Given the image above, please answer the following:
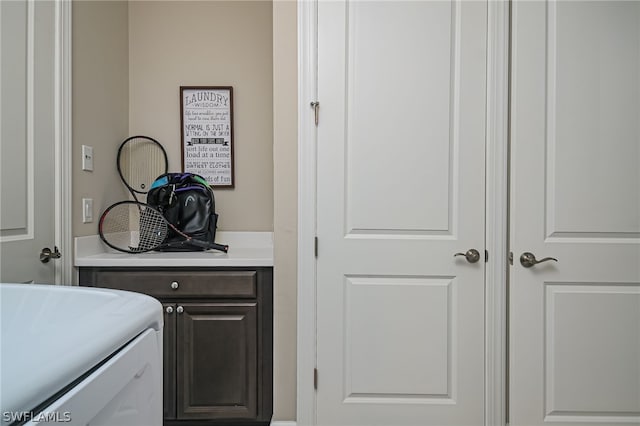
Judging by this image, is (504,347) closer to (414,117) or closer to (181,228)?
(414,117)

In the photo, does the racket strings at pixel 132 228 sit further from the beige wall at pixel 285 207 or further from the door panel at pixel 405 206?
the door panel at pixel 405 206

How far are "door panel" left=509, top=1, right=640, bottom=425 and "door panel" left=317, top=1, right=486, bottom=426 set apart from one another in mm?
181

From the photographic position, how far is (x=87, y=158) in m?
1.89

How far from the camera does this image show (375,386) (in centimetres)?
167

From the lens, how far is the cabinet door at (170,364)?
1754 millimetres

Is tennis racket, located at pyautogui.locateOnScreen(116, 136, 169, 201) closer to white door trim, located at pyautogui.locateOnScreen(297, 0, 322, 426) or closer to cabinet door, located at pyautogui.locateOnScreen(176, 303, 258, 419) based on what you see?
cabinet door, located at pyautogui.locateOnScreen(176, 303, 258, 419)

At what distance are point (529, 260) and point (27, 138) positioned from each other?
2129 millimetres

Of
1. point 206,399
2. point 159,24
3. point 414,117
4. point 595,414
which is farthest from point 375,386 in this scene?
point 159,24

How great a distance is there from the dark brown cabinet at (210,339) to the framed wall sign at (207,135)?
76cm

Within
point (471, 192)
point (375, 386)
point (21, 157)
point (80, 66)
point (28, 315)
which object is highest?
point (80, 66)

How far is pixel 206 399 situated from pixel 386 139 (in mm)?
1445

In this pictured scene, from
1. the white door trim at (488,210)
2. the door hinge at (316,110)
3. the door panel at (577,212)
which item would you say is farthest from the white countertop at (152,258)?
the door panel at (577,212)

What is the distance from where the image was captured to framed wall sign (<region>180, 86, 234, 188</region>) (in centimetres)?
232

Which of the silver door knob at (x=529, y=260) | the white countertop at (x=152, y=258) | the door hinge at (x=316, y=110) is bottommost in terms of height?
the white countertop at (x=152, y=258)
